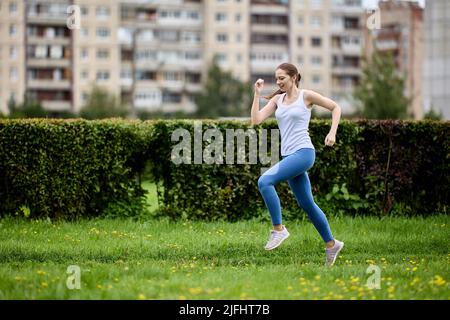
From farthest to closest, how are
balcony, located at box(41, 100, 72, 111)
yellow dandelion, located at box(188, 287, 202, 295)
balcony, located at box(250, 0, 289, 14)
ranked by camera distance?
balcony, located at box(250, 0, 289, 14) < balcony, located at box(41, 100, 72, 111) < yellow dandelion, located at box(188, 287, 202, 295)

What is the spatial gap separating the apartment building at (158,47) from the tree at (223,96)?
8355 millimetres

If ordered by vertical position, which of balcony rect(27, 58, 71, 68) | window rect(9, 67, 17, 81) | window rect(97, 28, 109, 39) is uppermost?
window rect(97, 28, 109, 39)

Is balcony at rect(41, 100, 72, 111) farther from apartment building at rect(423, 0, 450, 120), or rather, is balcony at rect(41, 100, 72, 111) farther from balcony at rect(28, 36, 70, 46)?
apartment building at rect(423, 0, 450, 120)

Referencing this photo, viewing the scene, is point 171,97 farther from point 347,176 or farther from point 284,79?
point 284,79

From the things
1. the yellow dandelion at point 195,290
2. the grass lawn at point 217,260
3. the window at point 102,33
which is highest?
the window at point 102,33

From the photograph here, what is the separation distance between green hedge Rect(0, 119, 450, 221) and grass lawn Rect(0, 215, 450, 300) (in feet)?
1.89

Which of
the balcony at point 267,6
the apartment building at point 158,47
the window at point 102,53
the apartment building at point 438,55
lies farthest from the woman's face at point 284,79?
the balcony at point 267,6

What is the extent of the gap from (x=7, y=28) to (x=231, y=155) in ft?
272

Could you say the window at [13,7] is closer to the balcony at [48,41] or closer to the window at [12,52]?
the balcony at [48,41]

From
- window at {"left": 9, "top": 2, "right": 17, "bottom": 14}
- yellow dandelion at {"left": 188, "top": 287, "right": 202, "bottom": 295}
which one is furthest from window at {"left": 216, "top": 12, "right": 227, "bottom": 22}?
yellow dandelion at {"left": 188, "top": 287, "right": 202, "bottom": 295}

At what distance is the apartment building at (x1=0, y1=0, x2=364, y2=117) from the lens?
8838 cm

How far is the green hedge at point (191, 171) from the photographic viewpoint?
1231 centimetres

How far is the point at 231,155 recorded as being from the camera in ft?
41.2

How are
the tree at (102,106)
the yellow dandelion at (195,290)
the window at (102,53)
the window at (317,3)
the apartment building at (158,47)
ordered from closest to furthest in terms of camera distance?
the yellow dandelion at (195,290) < the tree at (102,106) < the apartment building at (158,47) < the window at (102,53) < the window at (317,3)
